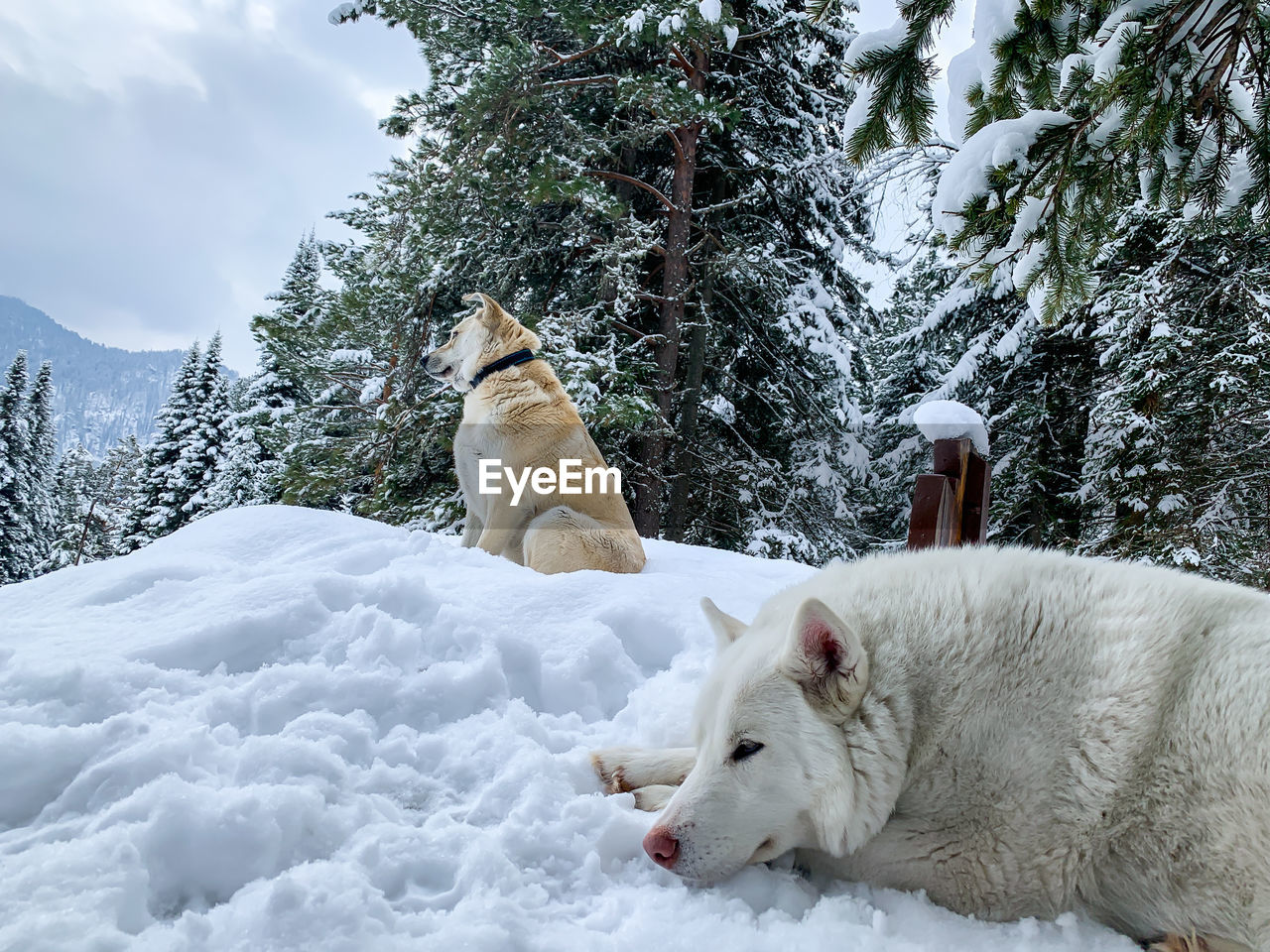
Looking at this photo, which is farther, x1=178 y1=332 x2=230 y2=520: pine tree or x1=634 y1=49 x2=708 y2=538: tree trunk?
x1=178 y1=332 x2=230 y2=520: pine tree

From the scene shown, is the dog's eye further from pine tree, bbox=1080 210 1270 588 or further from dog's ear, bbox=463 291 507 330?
pine tree, bbox=1080 210 1270 588

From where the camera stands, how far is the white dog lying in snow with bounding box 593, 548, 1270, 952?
62.6 inches

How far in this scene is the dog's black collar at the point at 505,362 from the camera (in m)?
6.63

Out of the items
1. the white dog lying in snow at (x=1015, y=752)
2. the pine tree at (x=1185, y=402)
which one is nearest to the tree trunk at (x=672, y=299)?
the pine tree at (x=1185, y=402)

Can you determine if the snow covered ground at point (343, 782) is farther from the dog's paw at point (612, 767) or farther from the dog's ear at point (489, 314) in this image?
the dog's ear at point (489, 314)

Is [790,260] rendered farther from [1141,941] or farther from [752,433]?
[1141,941]

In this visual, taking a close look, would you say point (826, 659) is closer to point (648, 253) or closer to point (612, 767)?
point (612, 767)

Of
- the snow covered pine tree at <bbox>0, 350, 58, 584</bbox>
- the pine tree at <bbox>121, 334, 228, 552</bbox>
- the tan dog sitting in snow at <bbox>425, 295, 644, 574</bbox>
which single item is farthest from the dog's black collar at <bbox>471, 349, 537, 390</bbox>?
the snow covered pine tree at <bbox>0, 350, 58, 584</bbox>

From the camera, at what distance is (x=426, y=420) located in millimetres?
11680

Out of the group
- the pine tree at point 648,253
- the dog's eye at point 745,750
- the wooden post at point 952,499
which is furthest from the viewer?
the pine tree at point 648,253

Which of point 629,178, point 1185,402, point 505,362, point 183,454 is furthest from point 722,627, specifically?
point 183,454

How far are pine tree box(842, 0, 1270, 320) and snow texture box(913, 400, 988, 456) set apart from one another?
920mm

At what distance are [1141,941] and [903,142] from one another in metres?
3.28

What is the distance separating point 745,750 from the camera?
1.88 m
